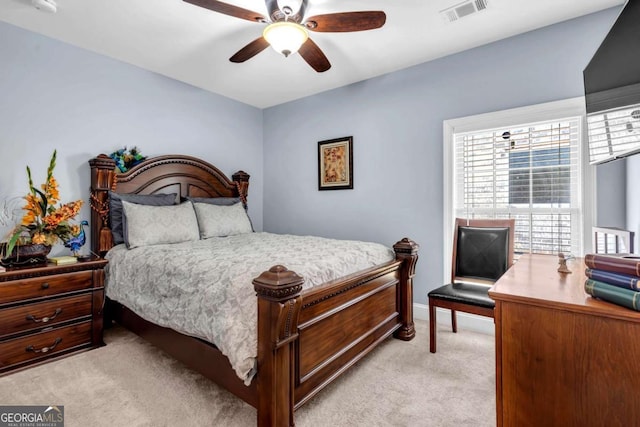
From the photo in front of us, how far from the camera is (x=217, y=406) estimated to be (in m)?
1.81

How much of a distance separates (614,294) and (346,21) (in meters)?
2.01

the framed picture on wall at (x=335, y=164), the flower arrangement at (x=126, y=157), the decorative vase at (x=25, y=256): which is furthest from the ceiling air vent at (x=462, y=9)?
the decorative vase at (x=25, y=256)

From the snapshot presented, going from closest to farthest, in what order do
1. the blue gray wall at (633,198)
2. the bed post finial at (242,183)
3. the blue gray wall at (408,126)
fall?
the blue gray wall at (633,198), the blue gray wall at (408,126), the bed post finial at (242,183)

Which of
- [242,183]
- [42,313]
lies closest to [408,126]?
[242,183]

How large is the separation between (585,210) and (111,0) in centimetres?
404

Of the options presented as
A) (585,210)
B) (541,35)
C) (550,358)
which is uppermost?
(541,35)

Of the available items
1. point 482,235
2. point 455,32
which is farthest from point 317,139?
point 482,235

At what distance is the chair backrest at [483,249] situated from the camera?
98.7 inches

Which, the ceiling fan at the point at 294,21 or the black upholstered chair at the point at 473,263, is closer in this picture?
the ceiling fan at the point at 294,21

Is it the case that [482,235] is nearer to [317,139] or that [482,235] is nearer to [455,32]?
[455,32]

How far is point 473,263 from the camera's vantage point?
2.63 meters

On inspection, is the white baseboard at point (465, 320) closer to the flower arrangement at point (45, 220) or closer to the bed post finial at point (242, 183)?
the bed post finial at point (242, 183)

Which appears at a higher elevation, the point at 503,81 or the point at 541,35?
the point at 541,35

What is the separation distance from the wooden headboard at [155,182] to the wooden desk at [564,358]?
3.28 meters
